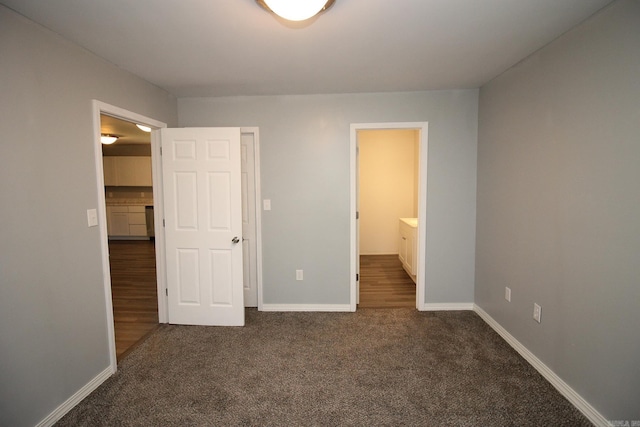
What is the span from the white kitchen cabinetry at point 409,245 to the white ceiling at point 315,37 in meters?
2.19

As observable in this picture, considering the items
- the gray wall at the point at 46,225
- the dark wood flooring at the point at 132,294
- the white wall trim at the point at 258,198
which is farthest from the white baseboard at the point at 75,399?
the white wall trim at the point at 258,198

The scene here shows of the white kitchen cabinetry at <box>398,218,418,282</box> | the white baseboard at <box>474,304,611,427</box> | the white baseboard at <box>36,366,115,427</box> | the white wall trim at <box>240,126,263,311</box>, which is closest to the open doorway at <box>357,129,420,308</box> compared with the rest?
the white kitchen cabinetry at <box>398,218,418,282</box>

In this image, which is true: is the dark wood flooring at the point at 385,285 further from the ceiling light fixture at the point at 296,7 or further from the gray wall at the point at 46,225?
the ceiling light fixture at the point at 296,7

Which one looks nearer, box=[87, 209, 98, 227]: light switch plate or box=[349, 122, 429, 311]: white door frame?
box=[87, 209, 98, 227]: light switch plate

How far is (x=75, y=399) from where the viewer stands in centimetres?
197

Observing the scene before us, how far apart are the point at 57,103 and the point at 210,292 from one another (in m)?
1.98

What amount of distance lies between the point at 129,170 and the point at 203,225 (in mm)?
5716

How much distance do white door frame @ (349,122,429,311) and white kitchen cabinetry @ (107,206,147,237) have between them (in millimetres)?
6057

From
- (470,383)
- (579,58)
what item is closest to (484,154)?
(579,58)

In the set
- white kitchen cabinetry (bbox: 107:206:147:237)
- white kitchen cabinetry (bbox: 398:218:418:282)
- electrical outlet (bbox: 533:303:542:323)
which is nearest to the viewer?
electrical outlet (bbox: 533:303:542:323)

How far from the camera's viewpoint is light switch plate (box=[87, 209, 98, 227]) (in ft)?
6.90

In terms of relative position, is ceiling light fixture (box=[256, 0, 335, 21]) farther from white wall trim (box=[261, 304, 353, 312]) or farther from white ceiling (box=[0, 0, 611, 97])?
white wall trim (box=[261, 304, 353, 312])

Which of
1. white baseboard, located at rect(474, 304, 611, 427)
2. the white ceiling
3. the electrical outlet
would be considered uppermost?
the white ceiling

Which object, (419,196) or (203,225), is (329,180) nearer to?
(419,196)
